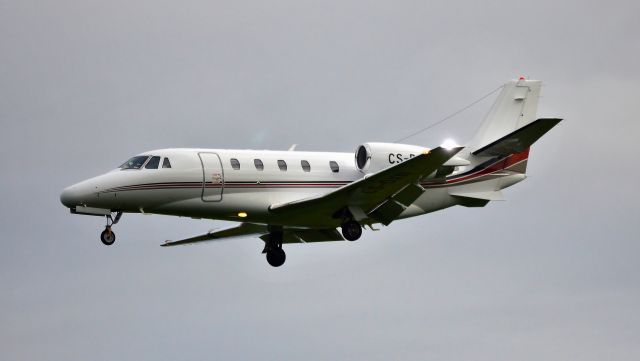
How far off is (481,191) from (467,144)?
7.00 ft

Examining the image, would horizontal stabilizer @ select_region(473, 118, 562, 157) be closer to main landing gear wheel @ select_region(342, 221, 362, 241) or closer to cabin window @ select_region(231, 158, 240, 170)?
main landing gear wheel @ select_region(342, 221, 362, 241)

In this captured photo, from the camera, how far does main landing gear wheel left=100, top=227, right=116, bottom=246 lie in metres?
36.3

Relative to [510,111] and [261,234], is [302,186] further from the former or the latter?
[510,111]

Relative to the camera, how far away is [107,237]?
36344 millimetres

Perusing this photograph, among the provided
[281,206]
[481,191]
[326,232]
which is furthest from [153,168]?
[481,191]

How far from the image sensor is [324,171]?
129 feet

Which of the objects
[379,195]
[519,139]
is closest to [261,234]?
[379,195]

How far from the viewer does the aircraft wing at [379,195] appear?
3625 cm

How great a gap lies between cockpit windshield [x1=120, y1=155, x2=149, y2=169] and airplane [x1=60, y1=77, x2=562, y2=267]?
3 centimetres

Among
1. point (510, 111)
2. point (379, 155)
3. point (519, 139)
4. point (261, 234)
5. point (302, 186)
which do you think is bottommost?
point (261, 234)

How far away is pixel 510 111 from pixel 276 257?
9.43m

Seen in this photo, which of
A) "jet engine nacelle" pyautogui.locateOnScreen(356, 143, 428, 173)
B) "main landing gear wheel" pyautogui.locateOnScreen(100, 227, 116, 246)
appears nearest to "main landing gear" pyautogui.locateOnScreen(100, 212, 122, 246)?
"main landing gear wheel" pyautogui.locateOnScreen(100, 227, 116, 246)

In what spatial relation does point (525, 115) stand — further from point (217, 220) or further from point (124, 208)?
point (124, 208)

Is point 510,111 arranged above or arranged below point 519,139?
above
